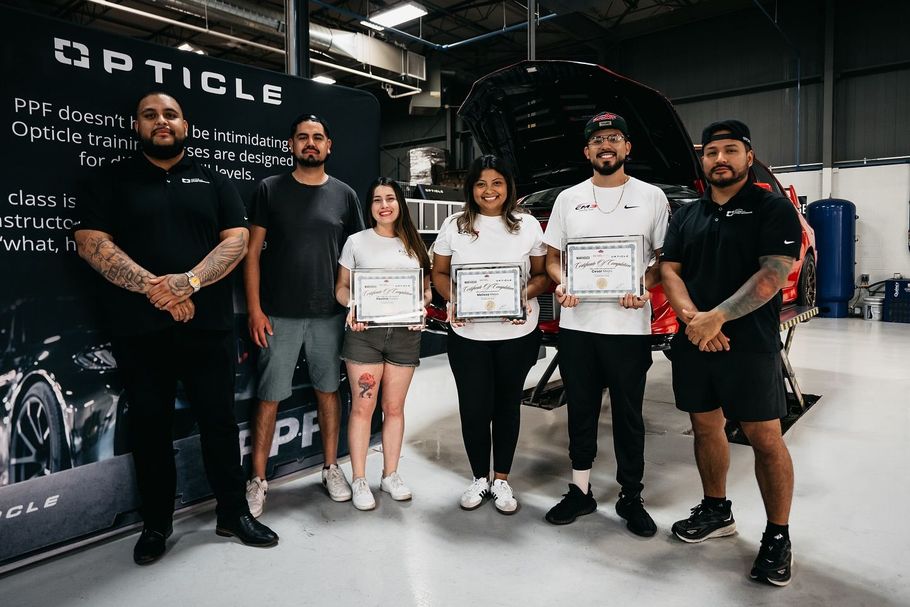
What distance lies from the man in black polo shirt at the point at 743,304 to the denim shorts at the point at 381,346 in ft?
3.66

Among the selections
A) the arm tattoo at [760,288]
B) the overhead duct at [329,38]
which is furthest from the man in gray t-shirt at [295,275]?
the overhead duct at [329,38]

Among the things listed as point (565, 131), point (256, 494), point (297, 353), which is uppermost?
point (565, 131)

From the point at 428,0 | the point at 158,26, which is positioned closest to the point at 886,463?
the point at 428,0

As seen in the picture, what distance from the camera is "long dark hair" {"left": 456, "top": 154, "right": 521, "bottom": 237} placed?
238 cm

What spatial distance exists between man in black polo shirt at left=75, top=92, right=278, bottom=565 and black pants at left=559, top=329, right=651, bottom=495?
4.30ft

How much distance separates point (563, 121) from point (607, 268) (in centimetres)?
144

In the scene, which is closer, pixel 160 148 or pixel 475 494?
pixel 160 148

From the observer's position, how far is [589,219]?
2.27 meters

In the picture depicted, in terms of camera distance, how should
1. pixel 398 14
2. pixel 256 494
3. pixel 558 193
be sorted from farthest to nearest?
pixel 398 14 → pixel 558 193 → pixel 256 494

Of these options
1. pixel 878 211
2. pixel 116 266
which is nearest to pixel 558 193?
pixel 116 266

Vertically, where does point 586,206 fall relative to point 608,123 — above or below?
below

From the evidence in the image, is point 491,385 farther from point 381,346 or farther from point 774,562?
point 774,562

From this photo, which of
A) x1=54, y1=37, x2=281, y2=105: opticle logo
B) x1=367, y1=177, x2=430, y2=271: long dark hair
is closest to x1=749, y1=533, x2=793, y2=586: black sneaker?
x1=367, y1=177, x2=430, y2=271: long dark hair

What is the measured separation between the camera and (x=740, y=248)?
6.42 ft
